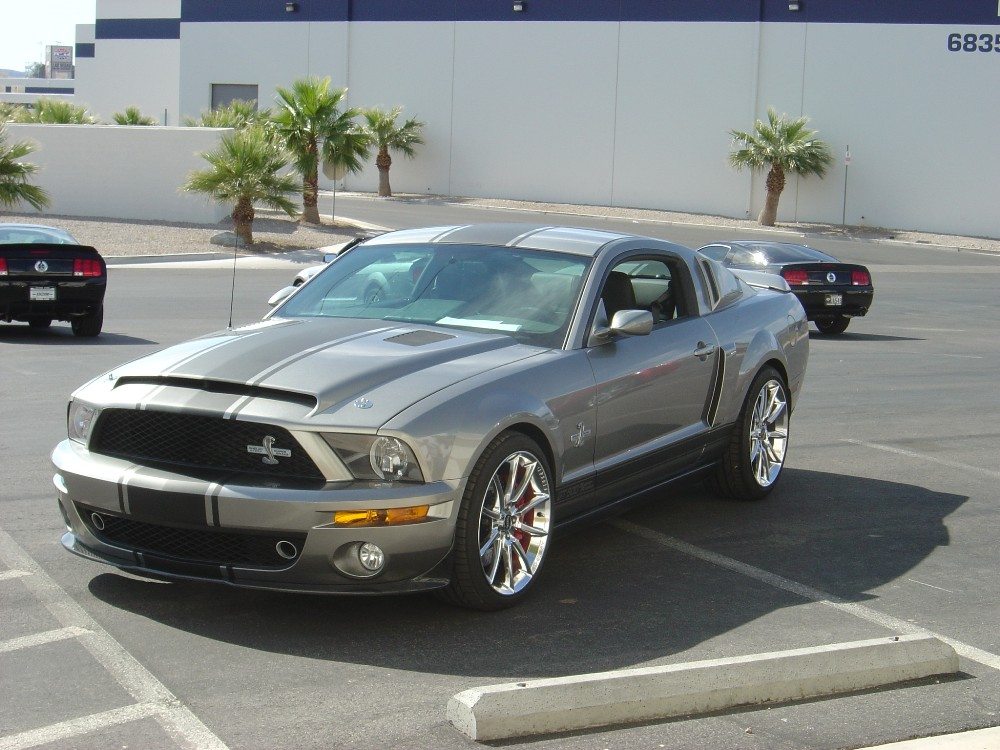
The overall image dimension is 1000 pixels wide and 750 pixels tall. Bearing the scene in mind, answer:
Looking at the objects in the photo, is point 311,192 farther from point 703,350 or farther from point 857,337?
point 703,350

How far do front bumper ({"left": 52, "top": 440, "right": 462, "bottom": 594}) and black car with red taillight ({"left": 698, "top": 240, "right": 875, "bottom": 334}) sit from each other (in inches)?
572

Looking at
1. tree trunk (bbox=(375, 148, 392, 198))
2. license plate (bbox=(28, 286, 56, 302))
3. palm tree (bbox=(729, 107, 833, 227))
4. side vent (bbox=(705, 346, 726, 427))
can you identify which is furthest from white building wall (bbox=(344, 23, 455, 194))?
side vent (bbox=(705, 346, 726, 427))

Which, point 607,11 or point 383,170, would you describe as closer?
point 607,11

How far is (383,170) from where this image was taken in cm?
5472

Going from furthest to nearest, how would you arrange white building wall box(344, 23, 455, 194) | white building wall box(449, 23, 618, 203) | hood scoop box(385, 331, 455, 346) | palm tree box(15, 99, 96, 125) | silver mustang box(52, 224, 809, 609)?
white building wall box(344, 23, 455, 194), white building wall box(449, 23, 618, 203), palm tree box(15, 99, 96, 125), hood scoop box(385, 331, 455, 346), silver mustang box(52, 224, 809, 609)

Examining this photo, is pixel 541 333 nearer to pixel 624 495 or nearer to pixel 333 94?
pixel 624 495

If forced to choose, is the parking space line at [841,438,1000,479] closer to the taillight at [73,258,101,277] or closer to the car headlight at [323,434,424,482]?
the car headlight at [323,434,424,482]

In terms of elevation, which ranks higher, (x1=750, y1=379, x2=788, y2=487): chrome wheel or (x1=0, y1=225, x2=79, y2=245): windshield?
(x1=0, y1=225, x2=79, y2=245): windshield

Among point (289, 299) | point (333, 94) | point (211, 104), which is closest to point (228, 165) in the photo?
point (333, 94)

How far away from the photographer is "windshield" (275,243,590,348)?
257 inches


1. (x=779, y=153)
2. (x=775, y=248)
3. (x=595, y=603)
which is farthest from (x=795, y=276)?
(x=779, y=153)

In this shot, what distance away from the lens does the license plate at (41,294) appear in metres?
14.8

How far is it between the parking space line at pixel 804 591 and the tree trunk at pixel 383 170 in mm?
47925

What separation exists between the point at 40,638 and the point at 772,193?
4391 centimetres
